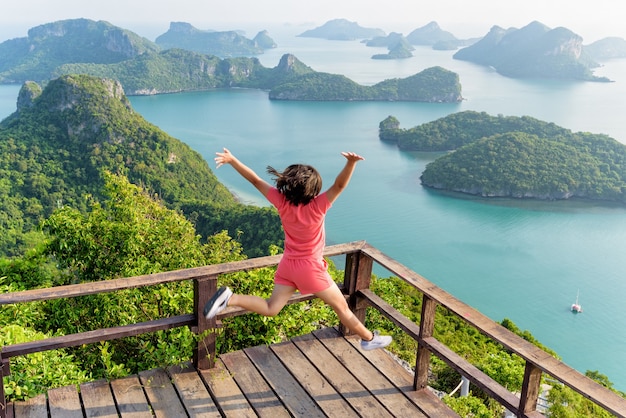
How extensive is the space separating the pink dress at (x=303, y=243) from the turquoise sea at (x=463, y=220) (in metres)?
28.6

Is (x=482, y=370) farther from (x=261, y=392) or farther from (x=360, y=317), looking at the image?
(x=261, y=392)

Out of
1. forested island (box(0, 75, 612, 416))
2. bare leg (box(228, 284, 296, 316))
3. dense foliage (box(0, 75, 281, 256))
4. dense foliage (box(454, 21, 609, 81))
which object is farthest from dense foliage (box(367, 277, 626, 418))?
dense foliage (box(454, 21, 609, 81))

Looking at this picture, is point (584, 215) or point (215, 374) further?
point (584, 215)

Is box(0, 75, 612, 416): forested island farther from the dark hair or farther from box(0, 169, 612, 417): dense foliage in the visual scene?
the dark hair

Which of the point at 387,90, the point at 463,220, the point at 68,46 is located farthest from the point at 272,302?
the point at 68,46

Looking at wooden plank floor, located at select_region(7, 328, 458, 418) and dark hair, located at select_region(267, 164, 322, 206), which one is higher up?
dark hair, located at select_region(267, 164, 322, 206)

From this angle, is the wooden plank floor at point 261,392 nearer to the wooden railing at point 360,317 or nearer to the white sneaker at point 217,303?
the wooden railing at point 360,317

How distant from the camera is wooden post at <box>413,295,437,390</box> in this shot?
2.84 meters

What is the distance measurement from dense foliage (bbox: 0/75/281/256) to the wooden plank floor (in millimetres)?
32313

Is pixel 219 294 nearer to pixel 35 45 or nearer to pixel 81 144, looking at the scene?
pixel 81 144

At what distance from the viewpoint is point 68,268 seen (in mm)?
6301

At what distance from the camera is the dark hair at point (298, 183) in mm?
2352

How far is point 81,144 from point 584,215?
44.8 meters

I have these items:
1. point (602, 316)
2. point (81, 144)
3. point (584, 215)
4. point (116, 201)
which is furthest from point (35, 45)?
point (116, 201)
